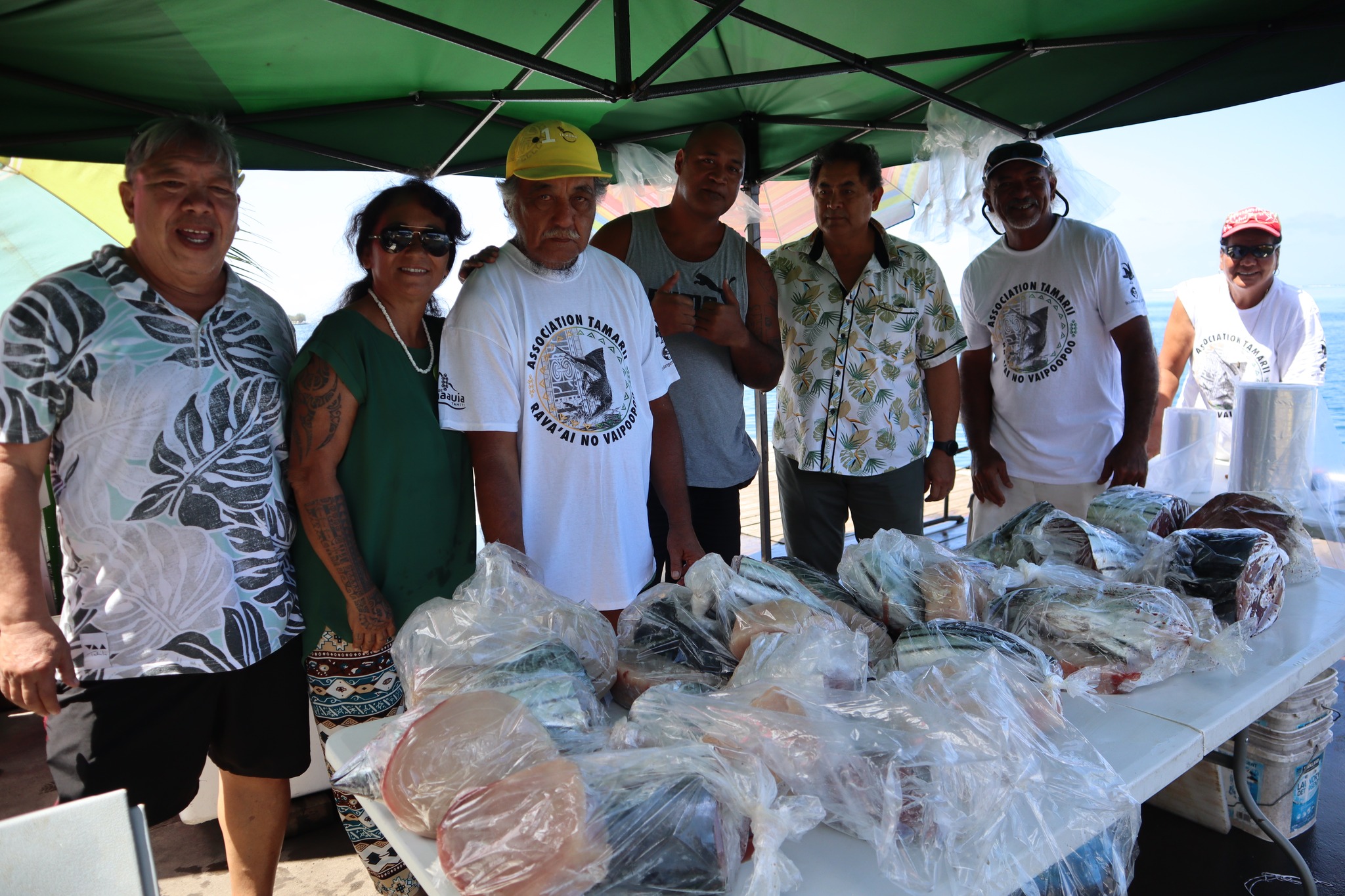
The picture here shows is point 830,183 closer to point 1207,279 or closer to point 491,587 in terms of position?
point 491,587

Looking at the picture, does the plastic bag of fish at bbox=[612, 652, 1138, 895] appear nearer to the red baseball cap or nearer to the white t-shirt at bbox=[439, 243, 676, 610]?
the white t-shirt at bbox=[439, 243, 676, 610]

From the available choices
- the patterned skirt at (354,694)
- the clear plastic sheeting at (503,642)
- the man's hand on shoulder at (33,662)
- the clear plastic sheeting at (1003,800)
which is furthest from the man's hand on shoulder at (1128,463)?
the man's hand on shoulder at (33,662)

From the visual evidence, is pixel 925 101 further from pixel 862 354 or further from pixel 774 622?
pixel 774 622

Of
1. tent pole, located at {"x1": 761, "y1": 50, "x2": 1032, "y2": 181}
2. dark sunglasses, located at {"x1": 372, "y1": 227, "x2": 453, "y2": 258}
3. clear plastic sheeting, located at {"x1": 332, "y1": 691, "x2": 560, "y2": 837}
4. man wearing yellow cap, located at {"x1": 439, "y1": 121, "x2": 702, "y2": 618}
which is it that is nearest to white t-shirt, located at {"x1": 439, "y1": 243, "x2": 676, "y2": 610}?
→ man wearing yellow cap, located at {"x1": 439, "y1": 121, "x2": 702, "y2": 618}

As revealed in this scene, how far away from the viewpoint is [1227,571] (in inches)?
59.0

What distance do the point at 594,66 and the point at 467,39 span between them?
3.07ft

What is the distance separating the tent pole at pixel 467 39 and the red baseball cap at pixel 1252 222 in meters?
2.77

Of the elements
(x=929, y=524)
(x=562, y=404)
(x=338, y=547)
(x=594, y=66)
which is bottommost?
(x=929, y=524)

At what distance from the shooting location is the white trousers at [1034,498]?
2895 millimetres

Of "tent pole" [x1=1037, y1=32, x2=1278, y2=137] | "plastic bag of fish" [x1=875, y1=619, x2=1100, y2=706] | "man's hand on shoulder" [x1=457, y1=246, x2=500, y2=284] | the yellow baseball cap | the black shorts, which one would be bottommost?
the black shorts

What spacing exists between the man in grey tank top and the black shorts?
110 cm

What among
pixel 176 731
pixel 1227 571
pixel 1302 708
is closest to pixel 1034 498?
pixel 1302 708

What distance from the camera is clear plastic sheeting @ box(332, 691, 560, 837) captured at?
36.2 inches

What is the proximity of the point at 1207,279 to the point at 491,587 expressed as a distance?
3.74 metres
